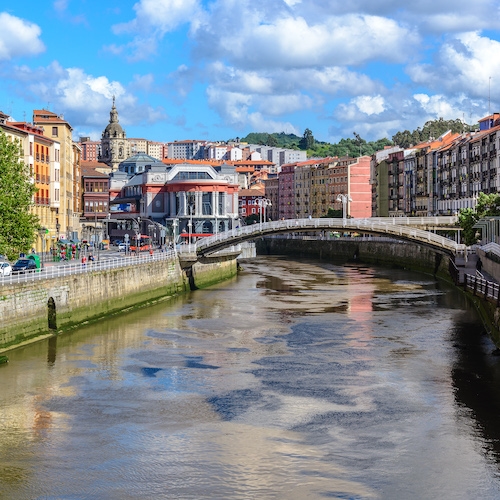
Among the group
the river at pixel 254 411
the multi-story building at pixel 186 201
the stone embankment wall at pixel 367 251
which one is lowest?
the river at pixel 254 411

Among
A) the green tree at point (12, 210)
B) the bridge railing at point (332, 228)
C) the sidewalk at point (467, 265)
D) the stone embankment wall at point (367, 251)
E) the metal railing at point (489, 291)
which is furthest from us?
the stone embankment wall at point (367, 251)

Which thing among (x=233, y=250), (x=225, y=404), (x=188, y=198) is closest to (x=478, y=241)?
(x=233, y=250)

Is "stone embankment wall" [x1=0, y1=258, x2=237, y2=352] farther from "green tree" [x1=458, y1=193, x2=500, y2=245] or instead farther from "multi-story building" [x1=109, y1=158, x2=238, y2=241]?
"multi-story building" [x1=109, y1=158, x2=238, y2=241]

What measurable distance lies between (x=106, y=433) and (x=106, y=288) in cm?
2923

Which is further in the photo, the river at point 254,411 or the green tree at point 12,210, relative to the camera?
the green tree at point 12,210

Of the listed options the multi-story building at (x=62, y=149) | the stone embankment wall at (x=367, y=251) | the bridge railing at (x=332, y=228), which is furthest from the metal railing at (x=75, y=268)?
the stone embankment wall at (x=367, y=251)

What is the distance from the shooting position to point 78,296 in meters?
53.9

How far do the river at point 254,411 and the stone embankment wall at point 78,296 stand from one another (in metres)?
1.11

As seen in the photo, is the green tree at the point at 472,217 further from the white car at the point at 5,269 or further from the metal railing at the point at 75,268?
the white car at the point at 5,269

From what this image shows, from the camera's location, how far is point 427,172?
150500 millimetres

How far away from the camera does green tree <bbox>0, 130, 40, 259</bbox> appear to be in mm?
49844

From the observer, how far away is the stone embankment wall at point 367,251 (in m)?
99.3

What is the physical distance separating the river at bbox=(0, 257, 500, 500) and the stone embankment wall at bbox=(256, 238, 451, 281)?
4203 centimetres

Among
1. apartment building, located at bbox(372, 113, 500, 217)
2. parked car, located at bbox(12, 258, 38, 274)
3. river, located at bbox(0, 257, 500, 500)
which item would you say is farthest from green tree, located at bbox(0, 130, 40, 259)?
apartment building, located at bbox(372, 113, 500, 217)
